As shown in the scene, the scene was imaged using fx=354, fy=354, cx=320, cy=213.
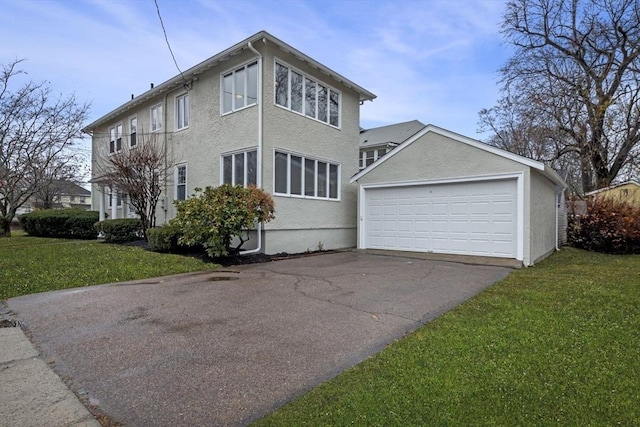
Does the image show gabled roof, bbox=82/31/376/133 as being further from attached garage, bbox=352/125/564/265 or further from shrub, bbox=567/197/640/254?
shrub, bbox=567/197/640/254

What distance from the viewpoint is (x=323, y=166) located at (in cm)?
1309

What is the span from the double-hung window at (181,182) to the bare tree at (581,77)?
62.9ft

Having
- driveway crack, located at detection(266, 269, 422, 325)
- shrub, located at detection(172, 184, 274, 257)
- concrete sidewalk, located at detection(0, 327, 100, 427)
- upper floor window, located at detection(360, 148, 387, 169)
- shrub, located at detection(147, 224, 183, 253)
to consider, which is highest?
upper floor window, located at detection(360, 148, 387, 169)

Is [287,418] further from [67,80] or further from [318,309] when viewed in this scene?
[67,80]

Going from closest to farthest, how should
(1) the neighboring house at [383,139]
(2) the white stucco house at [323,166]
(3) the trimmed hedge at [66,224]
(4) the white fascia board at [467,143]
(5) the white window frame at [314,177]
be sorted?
(4) the white fascia board at [467,143] < (2) the white stucco house at [323,166] < (5) the white window frame at [314,177] < (3) the trimmed hedge at [66,224] < (1) the neighboring house at [383,139]

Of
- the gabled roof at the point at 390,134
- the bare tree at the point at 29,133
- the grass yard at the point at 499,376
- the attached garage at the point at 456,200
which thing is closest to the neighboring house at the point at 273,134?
the attached garage at the point at 456,200

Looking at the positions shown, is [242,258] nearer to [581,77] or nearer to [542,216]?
[542,216]

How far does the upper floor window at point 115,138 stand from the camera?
18.1 m

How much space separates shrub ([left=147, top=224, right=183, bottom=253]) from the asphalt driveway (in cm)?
313

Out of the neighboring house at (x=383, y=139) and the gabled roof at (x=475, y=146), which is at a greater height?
the neighboring house at (x=383, y=139)

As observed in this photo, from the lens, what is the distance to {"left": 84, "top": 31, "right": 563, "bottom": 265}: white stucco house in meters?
10.1

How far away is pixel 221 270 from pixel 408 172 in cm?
674

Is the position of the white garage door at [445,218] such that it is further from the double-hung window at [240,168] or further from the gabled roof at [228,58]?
the gabled roof at [228,58]

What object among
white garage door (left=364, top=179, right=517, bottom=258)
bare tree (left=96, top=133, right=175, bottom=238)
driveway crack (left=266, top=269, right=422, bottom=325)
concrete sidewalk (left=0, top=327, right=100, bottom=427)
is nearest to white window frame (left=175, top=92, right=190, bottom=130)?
bare tree (left=96, top=133, right=175, bottom=238)
